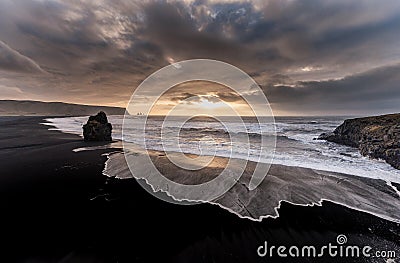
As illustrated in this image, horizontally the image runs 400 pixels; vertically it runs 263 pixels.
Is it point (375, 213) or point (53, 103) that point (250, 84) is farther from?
point (53, 103)

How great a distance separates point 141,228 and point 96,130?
17531 mm

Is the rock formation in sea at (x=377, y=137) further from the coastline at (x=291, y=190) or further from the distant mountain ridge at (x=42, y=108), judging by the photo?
the distant mountain ridge at (x=42, y=108)

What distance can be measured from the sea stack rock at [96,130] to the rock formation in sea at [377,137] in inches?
957

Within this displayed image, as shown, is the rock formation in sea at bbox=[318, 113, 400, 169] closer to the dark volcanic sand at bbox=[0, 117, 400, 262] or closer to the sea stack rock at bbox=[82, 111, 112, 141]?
the dark volcanic sand at bbox=[0, 117, 400, 262]

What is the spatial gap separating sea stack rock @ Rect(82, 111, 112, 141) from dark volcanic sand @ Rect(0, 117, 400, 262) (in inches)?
487

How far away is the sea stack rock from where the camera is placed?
62.4 feet

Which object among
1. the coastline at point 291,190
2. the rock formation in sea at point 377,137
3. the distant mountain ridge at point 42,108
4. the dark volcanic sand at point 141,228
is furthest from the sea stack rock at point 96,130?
the distant mountain ridge at point 42,108

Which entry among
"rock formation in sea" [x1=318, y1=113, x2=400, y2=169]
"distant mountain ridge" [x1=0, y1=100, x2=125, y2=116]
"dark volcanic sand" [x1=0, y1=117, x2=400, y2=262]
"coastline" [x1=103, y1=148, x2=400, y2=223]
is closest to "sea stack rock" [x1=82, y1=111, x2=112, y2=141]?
"coastline" [x1=103, y1=148, x2=400, y2=223]

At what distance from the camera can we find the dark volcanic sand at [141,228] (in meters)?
3.96

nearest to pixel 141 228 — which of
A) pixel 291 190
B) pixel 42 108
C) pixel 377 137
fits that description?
pixel 291 190

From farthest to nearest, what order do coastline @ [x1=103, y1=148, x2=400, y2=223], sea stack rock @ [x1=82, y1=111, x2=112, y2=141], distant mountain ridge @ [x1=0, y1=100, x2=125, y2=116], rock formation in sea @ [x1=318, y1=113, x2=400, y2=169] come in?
distant mountain ridge @ [x1=0, y1=100, x2=125, y2=116] < sea stack rock @ [x1=82, y1=111, x2=112, y2=141] < rock formation in sea @ [x1=318, y1=113, x2=400, y2=169] < coastline @ [x1=103, y1=148, x2=400, y2=223]

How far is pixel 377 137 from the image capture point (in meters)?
13.8

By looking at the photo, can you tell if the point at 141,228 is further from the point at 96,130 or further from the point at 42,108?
the point at 42,108

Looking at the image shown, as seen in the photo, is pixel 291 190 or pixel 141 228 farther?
pixel 291 190
